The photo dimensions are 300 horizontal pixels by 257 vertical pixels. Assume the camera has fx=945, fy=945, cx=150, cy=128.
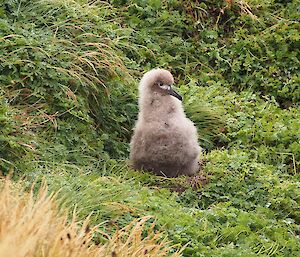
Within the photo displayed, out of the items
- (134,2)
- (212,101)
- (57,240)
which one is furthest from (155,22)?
(57,240)

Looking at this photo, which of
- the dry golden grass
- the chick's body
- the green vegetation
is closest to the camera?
the dry golden grass

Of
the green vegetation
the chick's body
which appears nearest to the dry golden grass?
the green vegetation

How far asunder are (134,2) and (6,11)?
2.40 metres

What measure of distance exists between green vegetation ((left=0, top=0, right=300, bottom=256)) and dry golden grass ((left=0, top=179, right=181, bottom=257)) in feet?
1.86

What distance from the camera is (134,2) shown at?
38.7ft

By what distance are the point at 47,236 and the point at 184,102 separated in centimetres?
484

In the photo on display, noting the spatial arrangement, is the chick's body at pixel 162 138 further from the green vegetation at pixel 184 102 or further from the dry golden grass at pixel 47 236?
the dry golden grass at pixel 47 236

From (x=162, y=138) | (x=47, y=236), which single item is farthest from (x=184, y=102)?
(x=47, y=236)

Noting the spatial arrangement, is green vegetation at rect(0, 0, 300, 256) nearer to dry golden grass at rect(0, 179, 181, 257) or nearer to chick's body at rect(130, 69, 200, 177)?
chick's body at rect(130, 69, 200, 177)

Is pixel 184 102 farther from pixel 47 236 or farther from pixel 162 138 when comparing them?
pixel 47 236

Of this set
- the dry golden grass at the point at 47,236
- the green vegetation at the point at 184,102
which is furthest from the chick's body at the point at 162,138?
the dry golden grass at the point at 47,236

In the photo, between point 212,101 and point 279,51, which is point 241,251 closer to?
point 212,101

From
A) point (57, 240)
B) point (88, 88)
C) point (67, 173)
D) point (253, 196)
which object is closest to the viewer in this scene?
point (57, 240)

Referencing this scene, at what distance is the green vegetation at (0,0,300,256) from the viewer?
7.71 m
